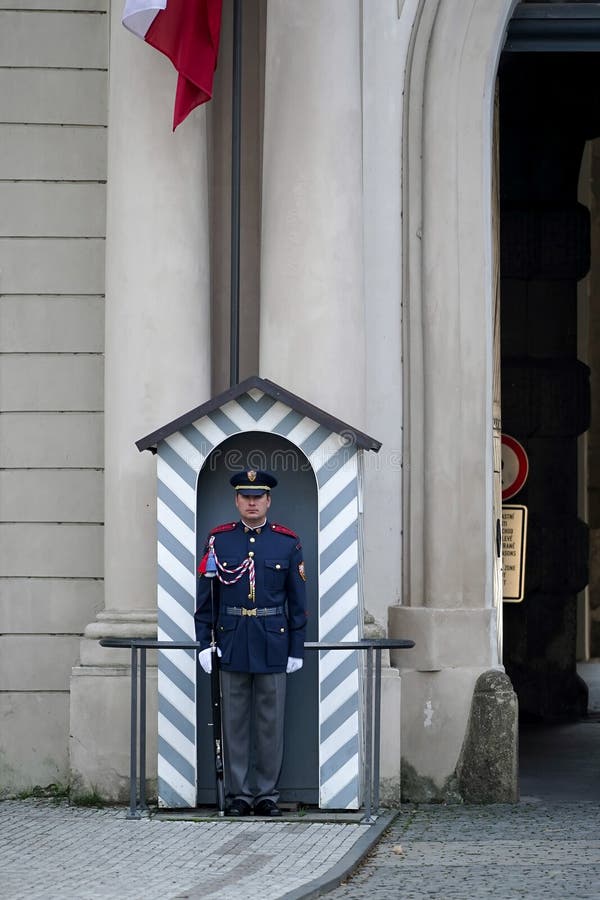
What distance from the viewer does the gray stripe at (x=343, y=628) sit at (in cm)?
917

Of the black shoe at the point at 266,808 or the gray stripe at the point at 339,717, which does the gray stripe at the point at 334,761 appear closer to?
the gray stripe at the point at 339,717

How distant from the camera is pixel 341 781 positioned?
909 centimetres

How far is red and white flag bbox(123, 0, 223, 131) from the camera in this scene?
9.42 meters

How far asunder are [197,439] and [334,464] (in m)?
0.73

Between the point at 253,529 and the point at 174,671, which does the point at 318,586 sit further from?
the point at 174,671

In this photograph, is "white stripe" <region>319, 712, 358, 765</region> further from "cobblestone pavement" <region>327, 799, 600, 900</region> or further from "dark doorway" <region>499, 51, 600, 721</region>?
"dark doorway" <region>499, 51, 600, 721</region>

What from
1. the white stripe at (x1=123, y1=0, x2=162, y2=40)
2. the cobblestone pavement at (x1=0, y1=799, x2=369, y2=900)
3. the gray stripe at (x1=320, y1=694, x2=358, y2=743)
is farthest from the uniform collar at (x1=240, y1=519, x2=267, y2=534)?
the white stripe at (x1=123, y1=0, x2=162, y2=40)

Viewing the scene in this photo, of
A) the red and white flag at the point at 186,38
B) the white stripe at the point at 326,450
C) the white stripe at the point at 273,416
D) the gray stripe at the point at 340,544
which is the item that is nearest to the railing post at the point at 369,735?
the gray stripe at the point at 340,544

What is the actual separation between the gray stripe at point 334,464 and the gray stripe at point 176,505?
0.70m

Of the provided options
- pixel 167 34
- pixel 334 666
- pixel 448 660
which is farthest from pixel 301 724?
pixel 167 34

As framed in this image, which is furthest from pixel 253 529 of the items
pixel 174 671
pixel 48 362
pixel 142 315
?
pixel 48 362

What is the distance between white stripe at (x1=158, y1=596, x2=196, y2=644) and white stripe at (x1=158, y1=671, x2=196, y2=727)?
0.46ft

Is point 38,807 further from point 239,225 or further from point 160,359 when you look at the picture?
point 239,225

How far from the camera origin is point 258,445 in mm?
9492
